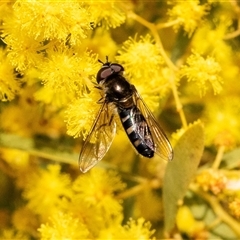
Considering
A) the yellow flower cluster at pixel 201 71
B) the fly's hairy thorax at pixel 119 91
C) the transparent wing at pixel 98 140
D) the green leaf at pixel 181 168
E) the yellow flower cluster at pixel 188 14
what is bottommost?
the green leaf at pixel 181 168

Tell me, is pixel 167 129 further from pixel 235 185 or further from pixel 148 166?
pixel 235 185

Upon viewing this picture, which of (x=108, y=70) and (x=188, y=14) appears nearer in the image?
(x=108, y=70)

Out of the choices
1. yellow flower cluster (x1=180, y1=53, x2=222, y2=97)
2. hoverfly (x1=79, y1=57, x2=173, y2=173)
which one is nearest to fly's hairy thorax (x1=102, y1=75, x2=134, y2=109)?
→ hoverfly (x1=79, y1=57, x2=173, y2=173)

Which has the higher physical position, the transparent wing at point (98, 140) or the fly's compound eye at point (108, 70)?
the fly's compound eye at point (108, 70)

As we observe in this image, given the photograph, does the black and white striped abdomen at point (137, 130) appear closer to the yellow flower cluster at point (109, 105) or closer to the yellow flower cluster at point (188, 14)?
the yellow flower cluster at point (109, 105)


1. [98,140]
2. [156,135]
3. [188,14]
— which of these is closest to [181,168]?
[156,135]

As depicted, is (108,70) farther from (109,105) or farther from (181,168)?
(181,168)

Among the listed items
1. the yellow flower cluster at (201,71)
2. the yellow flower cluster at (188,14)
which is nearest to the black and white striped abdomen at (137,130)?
the yellow flower cluster at (201,71)
